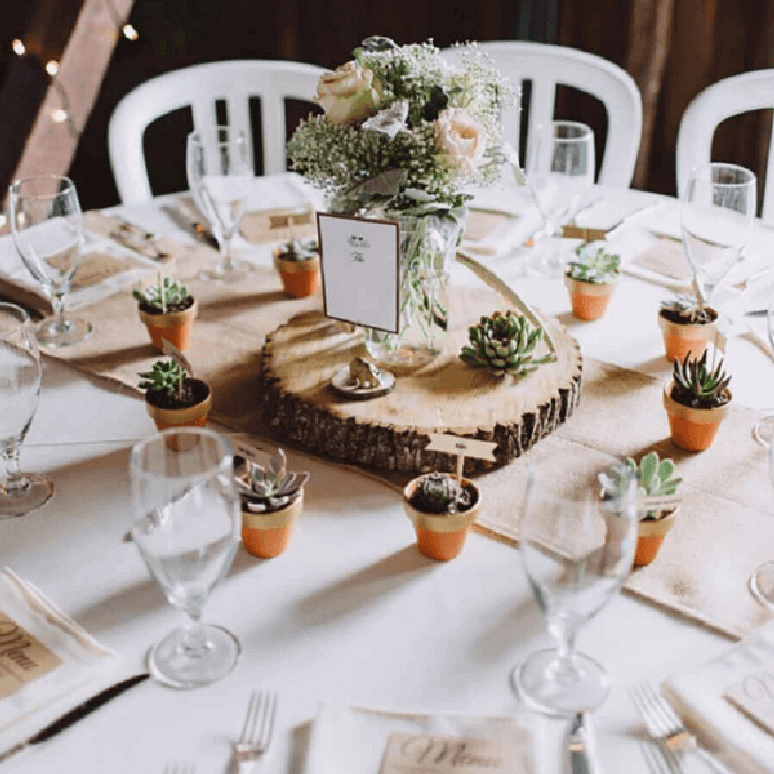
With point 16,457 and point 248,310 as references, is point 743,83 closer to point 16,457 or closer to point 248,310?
point 248,310

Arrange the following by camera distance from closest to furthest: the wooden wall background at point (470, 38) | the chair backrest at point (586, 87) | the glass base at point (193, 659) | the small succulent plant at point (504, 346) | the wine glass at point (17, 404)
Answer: the glass base at point (193, 659), the wine glass at point (17, 404), the small succulent plant at point (504, 346), the chair backrest at point (586, 87), the wooden wall background at point (470, 38)

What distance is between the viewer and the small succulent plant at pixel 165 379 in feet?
4.33

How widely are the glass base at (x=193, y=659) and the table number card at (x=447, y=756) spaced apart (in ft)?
0.62

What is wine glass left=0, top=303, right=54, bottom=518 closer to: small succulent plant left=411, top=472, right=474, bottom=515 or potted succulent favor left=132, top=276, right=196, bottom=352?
potted succulent favor left=132, top=276, right=196, bottom=352

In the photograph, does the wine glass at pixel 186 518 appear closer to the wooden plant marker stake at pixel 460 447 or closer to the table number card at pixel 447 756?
the table number card at pixel 447 756

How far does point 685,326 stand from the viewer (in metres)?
1.51

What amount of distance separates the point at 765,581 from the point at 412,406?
19.2 inches

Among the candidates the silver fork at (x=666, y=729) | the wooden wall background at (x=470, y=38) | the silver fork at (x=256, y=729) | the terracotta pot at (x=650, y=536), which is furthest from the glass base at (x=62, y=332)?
the wooden wall background at (x=470, y=38)

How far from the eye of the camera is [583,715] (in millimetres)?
890

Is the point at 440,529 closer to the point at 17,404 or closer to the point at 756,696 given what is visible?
the point at 756,696

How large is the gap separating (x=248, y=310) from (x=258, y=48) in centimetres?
201

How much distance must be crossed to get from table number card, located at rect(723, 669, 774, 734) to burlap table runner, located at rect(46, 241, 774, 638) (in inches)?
3.5

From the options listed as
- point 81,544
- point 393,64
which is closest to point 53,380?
point 81,544

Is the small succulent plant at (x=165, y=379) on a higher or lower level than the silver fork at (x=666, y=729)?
higher
